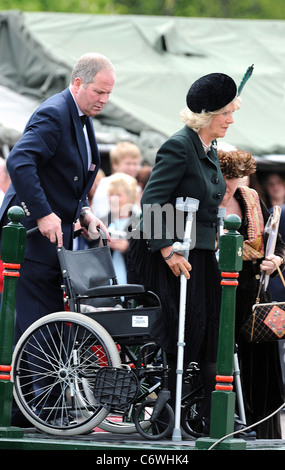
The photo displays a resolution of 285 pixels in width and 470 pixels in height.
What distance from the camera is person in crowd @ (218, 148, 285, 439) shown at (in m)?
7.12

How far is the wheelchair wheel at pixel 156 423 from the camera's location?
19.9 ft

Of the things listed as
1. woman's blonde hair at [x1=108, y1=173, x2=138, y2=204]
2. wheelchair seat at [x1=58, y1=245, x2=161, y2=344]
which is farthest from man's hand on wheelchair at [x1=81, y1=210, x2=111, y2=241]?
woman's blonde hair at [x1=108, y1=173, x2=138, y2=204]

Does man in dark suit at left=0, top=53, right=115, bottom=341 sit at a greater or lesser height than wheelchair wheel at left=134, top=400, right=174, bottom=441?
greater

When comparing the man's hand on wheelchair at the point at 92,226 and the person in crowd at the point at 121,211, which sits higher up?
the man's hand on wheelchair at the point at 92,226

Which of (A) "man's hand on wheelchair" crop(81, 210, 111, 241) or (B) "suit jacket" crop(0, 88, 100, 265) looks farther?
(A) "man's hand on wheelchair" crop(81, 210, 111, 241)

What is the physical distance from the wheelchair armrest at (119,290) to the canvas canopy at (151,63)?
23.1 ft

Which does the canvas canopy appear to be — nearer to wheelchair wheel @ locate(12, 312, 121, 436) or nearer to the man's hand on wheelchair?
the man's hand on wheelchair

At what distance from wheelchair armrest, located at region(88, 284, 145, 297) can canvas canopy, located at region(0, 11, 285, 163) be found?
23.1 ft

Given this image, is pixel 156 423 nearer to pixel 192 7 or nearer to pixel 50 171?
pixel 50 171

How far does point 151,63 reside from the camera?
611 inches

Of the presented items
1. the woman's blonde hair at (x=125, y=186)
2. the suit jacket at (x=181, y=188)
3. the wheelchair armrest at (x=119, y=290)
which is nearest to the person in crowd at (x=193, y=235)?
the suit jacket at (x=181, y=188)

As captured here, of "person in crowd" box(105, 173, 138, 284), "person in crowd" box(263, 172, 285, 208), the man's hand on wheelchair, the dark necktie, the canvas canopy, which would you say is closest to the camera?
the dark necktie

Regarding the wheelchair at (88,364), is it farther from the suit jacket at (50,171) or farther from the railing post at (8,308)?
the suit jacket at (50,171)

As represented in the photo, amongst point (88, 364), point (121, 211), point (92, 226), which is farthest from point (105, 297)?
point (121, 211)
